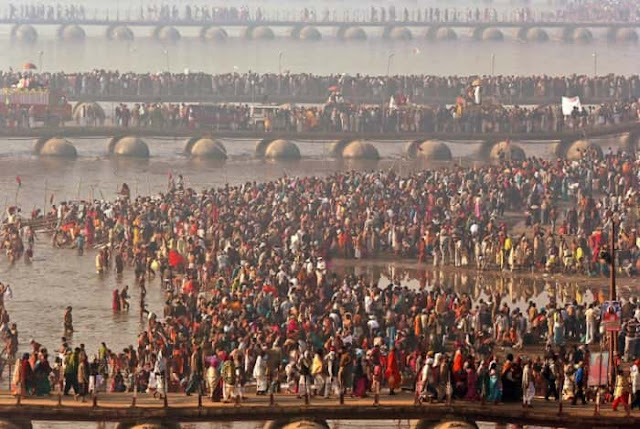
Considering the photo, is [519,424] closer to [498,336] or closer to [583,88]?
[498,336]

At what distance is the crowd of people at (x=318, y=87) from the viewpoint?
8588 cm

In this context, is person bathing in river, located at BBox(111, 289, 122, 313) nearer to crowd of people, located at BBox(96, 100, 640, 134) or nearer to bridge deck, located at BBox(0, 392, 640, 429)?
bridge deck, located at BBox(0, 392, 640, 429)

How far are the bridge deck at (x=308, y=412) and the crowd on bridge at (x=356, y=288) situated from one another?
0.39m

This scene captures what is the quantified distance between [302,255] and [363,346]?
10826 millimetres

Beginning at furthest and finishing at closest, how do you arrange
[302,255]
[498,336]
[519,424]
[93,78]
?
[93,78] → [302,255] → [498,336] → [519,424]

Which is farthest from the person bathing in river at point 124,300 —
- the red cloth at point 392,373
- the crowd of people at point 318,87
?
the crowd of people at point 318,87

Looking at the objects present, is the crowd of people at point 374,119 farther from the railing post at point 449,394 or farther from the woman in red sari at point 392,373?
the railing post at point 449,394

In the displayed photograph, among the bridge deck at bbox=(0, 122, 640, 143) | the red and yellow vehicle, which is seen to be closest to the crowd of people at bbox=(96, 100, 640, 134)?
the bridge deck at bbox=(0, 122, 640, 143)

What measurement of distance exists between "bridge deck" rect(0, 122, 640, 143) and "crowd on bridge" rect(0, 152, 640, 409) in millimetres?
7404

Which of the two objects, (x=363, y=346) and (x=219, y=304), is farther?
(x=219, y=304)

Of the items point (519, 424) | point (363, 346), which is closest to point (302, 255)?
point (363, 346)

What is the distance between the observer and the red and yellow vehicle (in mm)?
77562

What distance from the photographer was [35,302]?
4947cm

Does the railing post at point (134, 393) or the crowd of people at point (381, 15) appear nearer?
the railing post at point (134, 393)
